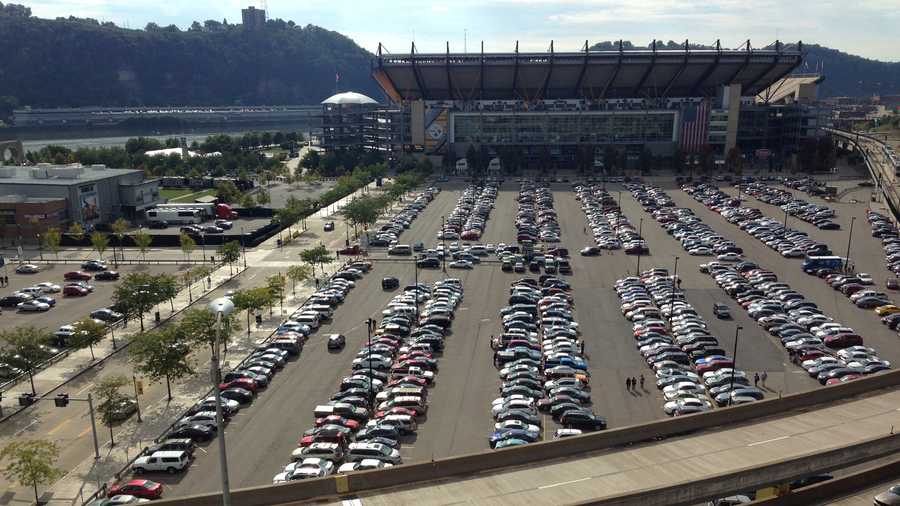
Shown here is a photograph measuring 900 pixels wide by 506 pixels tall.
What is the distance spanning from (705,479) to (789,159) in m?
94.3

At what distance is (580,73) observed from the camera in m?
97.9

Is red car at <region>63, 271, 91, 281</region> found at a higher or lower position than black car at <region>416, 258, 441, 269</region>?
lower

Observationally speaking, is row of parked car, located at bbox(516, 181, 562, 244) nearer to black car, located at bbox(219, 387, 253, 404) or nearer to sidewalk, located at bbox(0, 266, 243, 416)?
sidewalk, located at bbox(0, 266, 243, 416)

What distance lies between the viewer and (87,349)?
3297cm

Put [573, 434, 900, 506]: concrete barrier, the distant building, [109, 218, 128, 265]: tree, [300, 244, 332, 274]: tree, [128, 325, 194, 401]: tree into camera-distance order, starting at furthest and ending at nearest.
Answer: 1. the distant building
2. [109, 218, 128, 265]: tree
3. [300, 244, 332, 274]: tree
4. [128, 325, 194, 401]: tree
5. [573, 434, 900, 506]: concrete barrier

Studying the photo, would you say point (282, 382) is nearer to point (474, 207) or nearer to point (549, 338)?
point (549, 338)

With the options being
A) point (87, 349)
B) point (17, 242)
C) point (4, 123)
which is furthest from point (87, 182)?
point (4, 123)

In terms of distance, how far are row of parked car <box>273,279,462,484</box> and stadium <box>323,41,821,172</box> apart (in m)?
66.6

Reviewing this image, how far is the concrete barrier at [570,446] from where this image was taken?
1551 cm

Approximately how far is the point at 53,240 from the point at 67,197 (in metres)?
9.33

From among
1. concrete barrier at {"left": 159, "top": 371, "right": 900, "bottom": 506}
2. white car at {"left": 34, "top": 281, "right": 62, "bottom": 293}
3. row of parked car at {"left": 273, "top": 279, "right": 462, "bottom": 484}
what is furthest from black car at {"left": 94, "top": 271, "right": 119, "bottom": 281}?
concrete barrier at {"left": 159, "top": 371, "right": 900, "bottom": 506}

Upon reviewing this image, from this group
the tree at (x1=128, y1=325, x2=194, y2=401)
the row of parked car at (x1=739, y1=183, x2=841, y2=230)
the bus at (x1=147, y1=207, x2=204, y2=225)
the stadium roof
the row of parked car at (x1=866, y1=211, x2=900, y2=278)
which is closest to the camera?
the tree at (x1=128, y1=325, x2=194, y2=401)

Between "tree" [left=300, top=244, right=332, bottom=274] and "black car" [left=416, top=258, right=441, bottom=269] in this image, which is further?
"black car" [left=416, top=258, right=441, bottom=269]

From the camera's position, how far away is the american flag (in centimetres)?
9738
